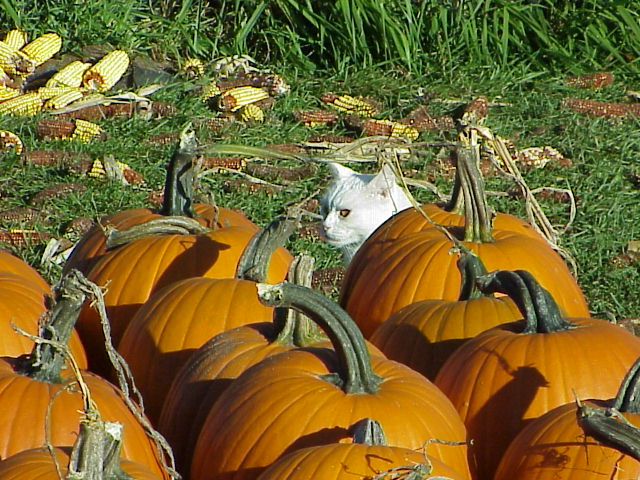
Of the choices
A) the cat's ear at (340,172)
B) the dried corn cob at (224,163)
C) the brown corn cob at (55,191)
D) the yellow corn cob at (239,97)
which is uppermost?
the cat's ear at (340,172)

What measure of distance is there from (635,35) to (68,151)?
405cm

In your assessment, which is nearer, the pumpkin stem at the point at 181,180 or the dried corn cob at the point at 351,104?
the pumpkin stem at the point at 181,180

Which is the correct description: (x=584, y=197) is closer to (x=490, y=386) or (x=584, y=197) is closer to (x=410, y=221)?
(x=410, y=221)

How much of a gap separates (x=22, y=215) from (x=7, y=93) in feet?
6.53

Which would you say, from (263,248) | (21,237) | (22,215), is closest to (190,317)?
(263,248)

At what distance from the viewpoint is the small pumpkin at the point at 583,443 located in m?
1.86

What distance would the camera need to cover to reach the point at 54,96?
7.19 m

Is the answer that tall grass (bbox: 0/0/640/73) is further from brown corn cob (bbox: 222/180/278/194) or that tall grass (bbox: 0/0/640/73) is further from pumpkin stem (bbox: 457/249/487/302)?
pumpkin stem (bbox: 457/249/487/302)

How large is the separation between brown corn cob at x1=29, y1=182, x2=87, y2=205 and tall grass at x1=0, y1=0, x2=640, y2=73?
2376 mm

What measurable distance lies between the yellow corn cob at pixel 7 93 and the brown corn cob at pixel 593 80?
3.56 meters

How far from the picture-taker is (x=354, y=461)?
1.84 metres

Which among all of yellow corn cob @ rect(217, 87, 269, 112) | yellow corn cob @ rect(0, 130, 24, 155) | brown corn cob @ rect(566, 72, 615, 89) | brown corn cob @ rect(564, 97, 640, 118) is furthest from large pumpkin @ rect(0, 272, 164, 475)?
brown corn cob @ rect(566, 72, 615, 89)

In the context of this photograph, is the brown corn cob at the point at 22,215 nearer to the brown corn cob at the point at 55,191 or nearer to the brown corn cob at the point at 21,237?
the brown corn cob at the point at 55,191

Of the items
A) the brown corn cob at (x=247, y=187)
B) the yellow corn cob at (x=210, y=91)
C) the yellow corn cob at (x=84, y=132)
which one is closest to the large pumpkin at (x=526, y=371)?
the brown corn cob at (x=247, y=187)
